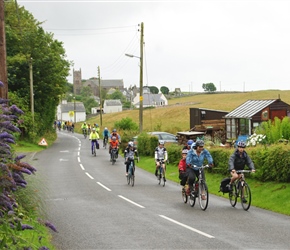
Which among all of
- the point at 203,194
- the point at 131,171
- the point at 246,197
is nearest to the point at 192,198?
the point at 203,194

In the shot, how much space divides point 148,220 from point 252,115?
27.3m

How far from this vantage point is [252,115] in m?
40.1

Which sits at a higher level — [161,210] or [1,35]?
[1,35]

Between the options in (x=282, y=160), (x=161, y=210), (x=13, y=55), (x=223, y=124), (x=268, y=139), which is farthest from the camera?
(x=13, y=55)

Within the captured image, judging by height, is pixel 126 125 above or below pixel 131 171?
above

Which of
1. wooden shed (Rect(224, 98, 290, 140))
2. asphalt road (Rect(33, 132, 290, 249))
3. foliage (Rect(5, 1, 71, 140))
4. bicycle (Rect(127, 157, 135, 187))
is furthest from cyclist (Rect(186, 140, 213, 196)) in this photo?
foliage (Rect(5, 1, 71, 140))

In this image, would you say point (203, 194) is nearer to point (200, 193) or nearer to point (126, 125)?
point (200, 193)

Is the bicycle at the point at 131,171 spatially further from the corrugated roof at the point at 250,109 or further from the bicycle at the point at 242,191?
the corrugated roof at the point at 250,109

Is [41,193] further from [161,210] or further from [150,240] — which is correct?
[161,210]

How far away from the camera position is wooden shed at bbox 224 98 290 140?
40.2m

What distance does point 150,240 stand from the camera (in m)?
11.3

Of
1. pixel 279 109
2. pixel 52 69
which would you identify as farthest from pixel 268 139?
pixel 52 69

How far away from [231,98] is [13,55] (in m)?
72.1

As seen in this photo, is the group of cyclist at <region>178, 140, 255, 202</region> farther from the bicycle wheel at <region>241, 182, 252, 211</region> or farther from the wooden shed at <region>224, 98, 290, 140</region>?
the wooden shed at <region>224, 98, 290, 140</region>
